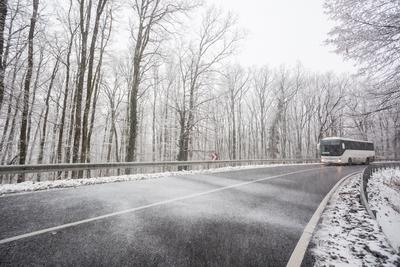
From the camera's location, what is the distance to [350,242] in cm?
436

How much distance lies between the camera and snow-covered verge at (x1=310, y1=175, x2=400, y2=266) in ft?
11.8

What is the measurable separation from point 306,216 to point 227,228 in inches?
98.7

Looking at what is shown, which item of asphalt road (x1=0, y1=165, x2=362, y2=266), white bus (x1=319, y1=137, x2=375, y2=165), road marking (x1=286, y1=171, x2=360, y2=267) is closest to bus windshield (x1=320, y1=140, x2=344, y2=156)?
white bus (x1=319, y1=137, x2=375, y2=165)

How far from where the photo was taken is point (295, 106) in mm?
48125

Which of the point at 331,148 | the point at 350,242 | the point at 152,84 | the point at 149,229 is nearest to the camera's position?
the point at 149,229

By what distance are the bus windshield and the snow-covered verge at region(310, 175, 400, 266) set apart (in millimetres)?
25984

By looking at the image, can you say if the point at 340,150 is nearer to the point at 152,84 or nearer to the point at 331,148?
the point at 331,148

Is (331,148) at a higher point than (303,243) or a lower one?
higher

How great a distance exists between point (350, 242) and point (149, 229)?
381 centimetres

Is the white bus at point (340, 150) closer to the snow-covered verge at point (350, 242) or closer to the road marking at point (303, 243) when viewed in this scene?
the snow-covered verge at point (350, 242)

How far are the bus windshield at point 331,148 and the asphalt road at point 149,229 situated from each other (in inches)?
1041

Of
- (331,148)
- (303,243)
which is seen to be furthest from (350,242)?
(331,148)

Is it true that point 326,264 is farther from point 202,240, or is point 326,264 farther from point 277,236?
point 202,240

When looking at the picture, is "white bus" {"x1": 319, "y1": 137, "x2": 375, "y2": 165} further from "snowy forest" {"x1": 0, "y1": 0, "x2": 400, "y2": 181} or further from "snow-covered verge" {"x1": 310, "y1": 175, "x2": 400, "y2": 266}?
"snow-covered verge" {"x1": 310, "y1": 175, "x2": 400, "y2": 266}
